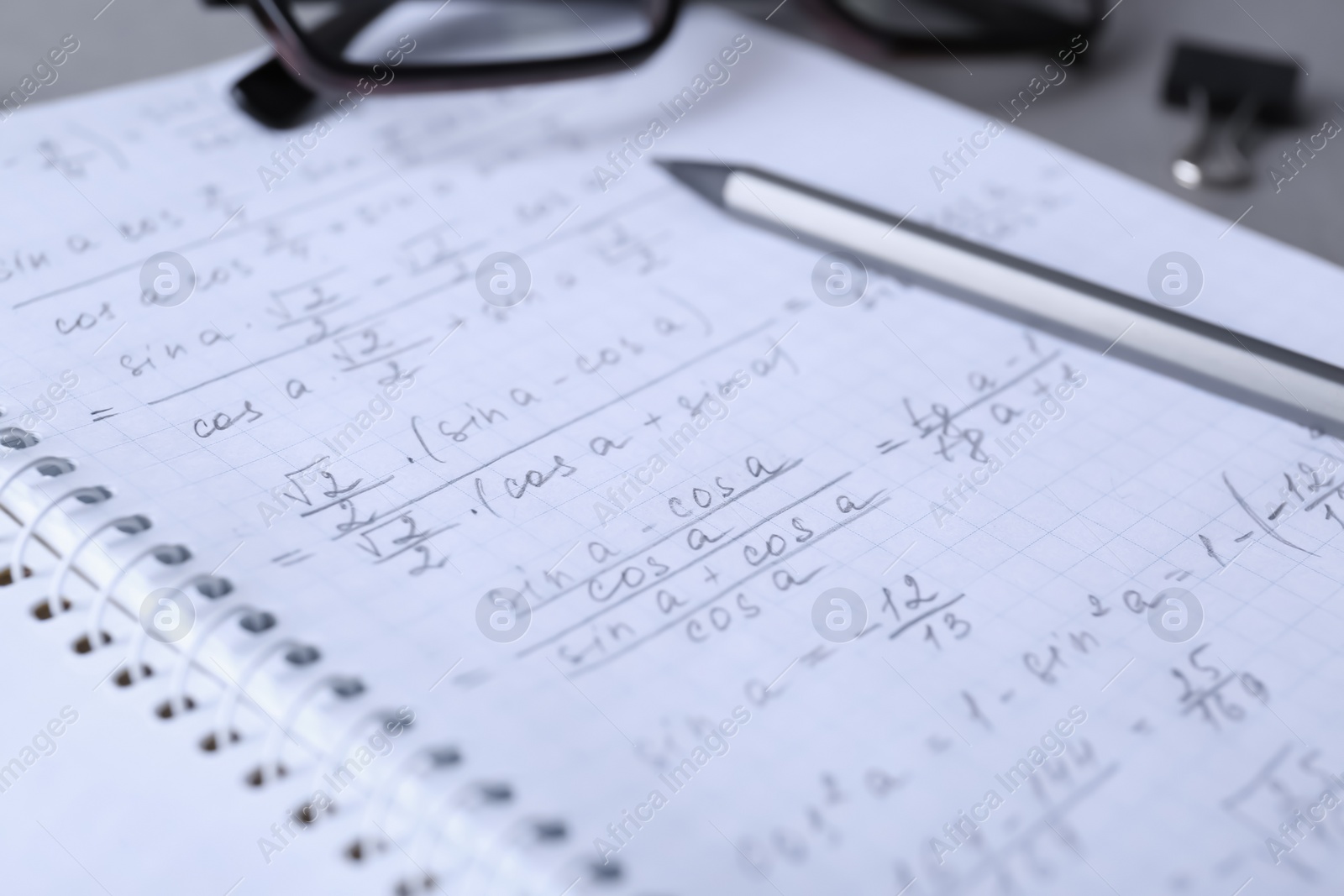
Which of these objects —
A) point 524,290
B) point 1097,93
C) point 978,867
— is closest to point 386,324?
point 524,290

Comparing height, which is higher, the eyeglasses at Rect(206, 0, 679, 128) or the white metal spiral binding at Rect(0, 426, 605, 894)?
the eyeglasses at Rect(206, 0, 679, 128)

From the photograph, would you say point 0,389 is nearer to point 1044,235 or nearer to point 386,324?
point 386,324

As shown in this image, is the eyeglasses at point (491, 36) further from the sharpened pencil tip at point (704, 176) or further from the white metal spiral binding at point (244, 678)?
the white metal spiral binding at point (244, 678)

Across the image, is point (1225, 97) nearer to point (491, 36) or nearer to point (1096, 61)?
point (1096, 61)

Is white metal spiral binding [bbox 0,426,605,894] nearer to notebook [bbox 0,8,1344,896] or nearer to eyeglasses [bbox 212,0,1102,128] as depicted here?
notebook [bbox 0,8,1344,896]

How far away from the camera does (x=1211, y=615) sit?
36 cm

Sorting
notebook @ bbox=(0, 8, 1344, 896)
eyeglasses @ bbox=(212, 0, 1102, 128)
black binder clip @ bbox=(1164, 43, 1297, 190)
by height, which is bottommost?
notebook @ bbox=(0, 8, 1344, 896)

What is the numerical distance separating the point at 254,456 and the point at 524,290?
145 millimetres

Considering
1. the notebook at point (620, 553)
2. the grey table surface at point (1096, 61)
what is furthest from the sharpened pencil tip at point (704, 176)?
the grey table surface at point (1096, 61)

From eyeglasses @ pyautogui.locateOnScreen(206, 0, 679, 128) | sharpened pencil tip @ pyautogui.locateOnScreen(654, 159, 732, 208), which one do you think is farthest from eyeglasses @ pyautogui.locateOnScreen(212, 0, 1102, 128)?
sharpened pencil tip @ pyautogui.locateOnScreen(654, 159, 732, 208)

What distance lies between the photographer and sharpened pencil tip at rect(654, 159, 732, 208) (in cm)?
52

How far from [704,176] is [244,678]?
1.04 feet

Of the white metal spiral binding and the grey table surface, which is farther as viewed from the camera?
the grey table surface

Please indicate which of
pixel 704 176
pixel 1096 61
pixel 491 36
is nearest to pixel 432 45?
pixel 491 36
